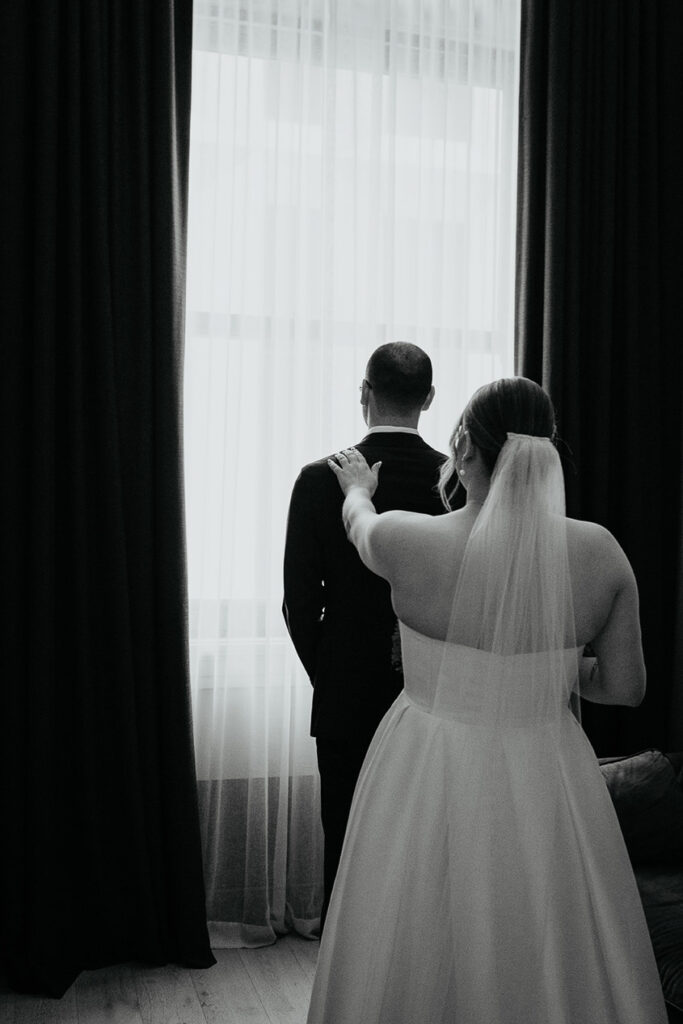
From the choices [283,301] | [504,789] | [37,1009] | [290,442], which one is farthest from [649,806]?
[283,301]

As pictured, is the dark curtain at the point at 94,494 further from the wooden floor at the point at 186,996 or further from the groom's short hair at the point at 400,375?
the groom's short hair at the point at 400,375

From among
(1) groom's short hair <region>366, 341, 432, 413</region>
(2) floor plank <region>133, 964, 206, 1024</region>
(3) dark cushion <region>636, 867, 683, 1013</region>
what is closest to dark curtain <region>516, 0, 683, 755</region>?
(3) dark cushion <region>636, 867, 683, 1013</region>

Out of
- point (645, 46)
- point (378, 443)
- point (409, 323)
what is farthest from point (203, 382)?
point (645, 46)

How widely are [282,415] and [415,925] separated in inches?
70.0

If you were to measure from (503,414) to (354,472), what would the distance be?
54 centimetres

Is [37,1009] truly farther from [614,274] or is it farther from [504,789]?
[614,274]

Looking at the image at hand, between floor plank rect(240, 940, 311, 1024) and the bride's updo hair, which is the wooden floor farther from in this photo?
the bride's updo hair

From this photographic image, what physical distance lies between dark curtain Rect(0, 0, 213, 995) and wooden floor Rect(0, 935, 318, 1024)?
0.06m

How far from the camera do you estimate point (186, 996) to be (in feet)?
8.64

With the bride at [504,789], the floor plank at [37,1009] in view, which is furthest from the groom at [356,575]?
the floor plank at [37,1009]

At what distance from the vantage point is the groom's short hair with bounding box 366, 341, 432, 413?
2.17 metres

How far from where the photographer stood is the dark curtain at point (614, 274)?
10.5 feet

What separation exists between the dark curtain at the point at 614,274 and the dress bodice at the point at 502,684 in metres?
1.55

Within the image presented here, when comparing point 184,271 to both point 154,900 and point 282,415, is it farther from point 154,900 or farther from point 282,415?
point 154,900
